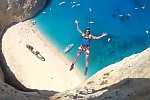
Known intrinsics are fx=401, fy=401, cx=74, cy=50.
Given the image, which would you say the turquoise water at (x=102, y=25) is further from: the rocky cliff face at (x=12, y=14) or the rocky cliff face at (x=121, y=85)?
the rocky cliff face at (x=121, y=85)

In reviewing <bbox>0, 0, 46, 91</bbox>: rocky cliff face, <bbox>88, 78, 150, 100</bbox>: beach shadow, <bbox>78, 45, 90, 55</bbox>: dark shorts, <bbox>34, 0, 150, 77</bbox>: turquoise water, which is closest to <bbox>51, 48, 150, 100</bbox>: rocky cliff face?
<bbox>88, 78, 150, 100</bbox>: beach shadow

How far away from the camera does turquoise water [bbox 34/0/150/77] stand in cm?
1852

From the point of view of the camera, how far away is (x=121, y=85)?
10422 millimetres

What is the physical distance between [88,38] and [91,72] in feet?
4.97

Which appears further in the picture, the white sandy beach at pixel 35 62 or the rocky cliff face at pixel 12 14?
the white sandy beach at pixel 35 62

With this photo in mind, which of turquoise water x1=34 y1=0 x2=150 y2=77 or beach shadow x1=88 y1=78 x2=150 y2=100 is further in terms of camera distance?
turquoise water x1=34 y1=0 x2=150 y2=77

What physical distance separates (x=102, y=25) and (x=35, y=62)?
385 centimetres

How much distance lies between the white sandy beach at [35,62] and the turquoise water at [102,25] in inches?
18.6

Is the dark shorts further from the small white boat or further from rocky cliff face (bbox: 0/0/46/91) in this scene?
rocky cliff face (bbox: 0/0/46/91)

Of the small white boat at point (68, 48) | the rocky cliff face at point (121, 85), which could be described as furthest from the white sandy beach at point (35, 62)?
the rocky cliff face at point (121, 85)

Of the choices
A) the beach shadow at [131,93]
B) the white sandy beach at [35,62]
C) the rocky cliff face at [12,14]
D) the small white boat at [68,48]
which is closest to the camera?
the beach shadow at [131,93]

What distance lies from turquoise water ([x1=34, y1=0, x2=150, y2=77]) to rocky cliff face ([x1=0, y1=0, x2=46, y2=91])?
2.92 ft

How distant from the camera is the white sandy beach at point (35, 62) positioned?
16.3 metres

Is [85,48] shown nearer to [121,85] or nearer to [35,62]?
[35,62]
